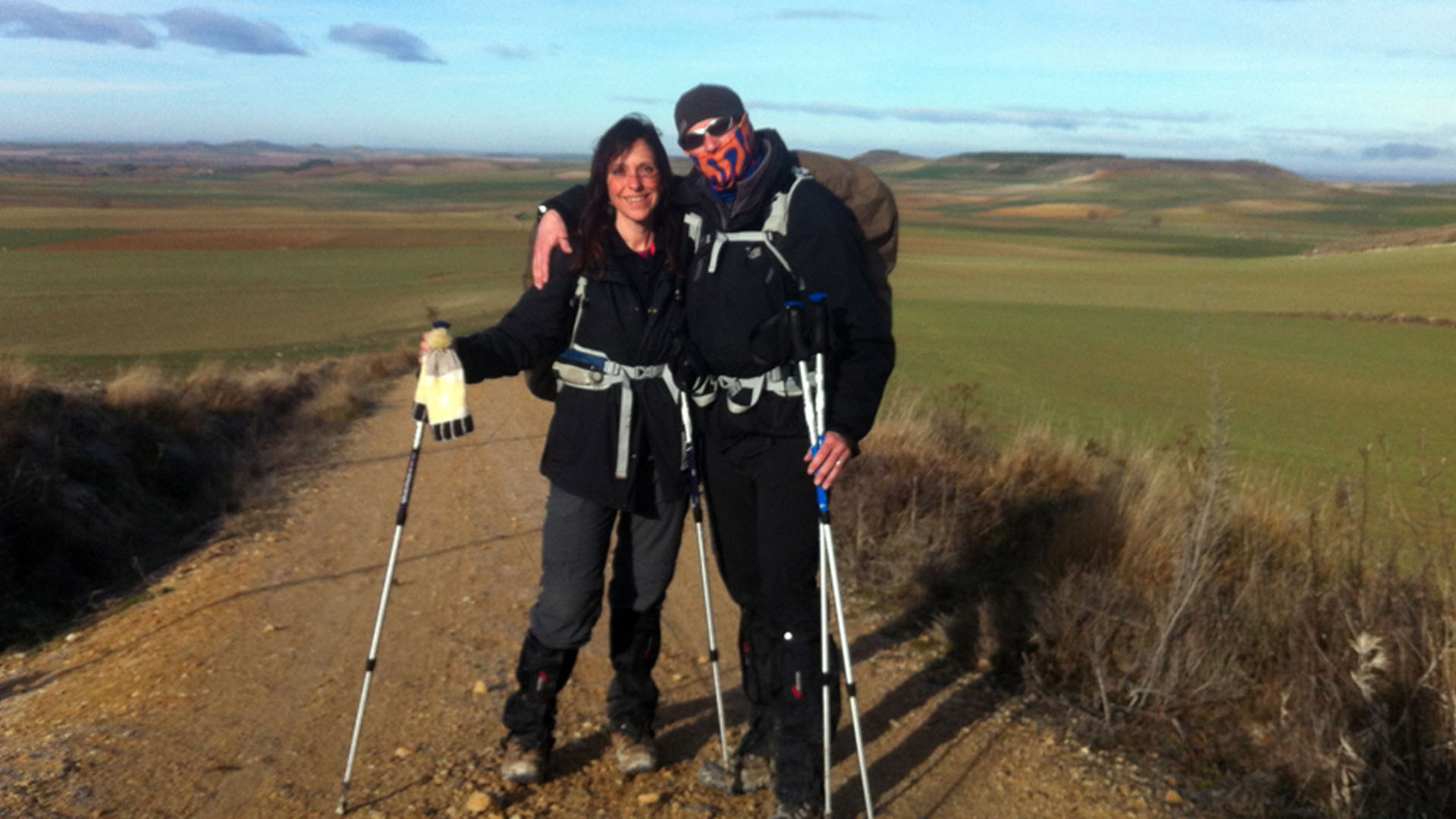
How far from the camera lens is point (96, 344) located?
2536 cm

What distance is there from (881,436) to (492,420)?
17.5 ft

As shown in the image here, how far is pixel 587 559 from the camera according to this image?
13.1ft

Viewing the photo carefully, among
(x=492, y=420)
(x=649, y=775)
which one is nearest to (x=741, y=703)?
(x=649, y=775)

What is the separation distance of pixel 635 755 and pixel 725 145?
220 centimetres

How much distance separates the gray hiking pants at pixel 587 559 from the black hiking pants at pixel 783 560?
0.75 ft

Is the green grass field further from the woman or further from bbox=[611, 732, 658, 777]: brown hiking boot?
bbox=[611, 732, 658, 777]: brown hiking boot

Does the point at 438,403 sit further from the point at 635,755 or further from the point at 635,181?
the point at 635,755

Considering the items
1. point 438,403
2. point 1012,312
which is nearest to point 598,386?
point 438,403

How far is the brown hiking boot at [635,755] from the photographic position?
4203 millimetres

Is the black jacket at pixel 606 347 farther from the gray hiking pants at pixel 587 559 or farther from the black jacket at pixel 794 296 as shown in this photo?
the black jacket at pixel 794 296

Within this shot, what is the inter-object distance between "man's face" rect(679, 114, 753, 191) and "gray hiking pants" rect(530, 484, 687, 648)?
114 cm

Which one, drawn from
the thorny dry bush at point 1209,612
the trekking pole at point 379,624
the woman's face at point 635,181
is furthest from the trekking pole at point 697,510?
the thorny dry bush at point 1209,612

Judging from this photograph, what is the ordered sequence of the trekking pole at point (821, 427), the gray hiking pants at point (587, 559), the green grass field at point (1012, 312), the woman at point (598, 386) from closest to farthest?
the trekking pole at point (821, 427) < the woman at point (598, 386) < the gray hiking pants at point (587, 559) < the green grass field at point (1012, 312)

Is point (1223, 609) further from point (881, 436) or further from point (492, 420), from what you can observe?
point (492, 420)
